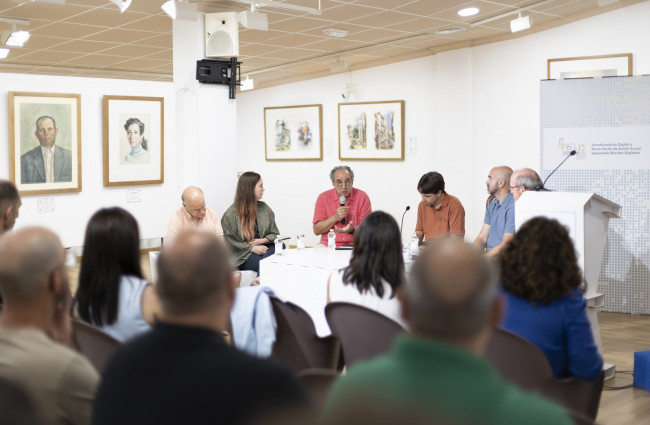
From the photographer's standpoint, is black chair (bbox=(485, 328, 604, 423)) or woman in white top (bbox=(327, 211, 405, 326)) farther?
woman in white top (bbox=(327, 211, 405, 326))

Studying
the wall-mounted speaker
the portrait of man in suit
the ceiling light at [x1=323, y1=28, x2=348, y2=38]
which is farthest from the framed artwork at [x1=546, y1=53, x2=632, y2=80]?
the portrait of man in suit

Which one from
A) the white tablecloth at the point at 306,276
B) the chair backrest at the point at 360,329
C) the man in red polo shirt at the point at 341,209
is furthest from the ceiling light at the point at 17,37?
the chair backrest at the point at 360,329

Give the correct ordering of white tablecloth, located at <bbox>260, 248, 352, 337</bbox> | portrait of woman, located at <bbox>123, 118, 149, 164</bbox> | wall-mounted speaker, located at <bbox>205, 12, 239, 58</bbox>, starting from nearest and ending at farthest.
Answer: white tablecloth, located at <bbox>260, 248, 352, 337</bbox> < wall-mounted speaker, located at <bbox>205, 12, 239, 58</bbox> < portrait of woman, located at <bbox>123, 118, 149, 164</bbox>

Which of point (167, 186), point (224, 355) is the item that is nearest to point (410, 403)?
point (224, 355)

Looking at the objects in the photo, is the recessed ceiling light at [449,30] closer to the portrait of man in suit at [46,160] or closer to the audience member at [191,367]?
the portrait of man in suit at [46,160]

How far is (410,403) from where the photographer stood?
112cm

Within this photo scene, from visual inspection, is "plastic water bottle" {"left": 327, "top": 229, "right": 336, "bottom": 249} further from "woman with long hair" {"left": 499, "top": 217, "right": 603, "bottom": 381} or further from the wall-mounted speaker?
"woman with long hair" {"left": 499, "top": 217, "right": 603, "bottom": 381}

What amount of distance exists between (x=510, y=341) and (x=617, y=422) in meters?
2.02

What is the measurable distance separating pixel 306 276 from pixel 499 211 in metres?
1.73

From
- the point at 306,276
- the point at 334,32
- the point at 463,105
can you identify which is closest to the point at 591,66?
the point at 463,105

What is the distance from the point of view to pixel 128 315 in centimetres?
293

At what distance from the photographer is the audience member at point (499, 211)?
584 cm

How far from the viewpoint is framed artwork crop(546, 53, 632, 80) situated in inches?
319

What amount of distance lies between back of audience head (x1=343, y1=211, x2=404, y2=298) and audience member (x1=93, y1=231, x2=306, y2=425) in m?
1.78
